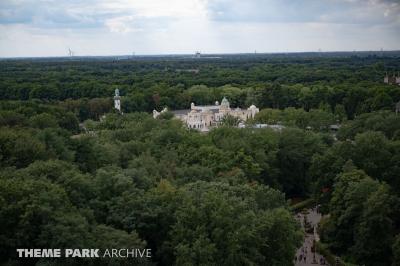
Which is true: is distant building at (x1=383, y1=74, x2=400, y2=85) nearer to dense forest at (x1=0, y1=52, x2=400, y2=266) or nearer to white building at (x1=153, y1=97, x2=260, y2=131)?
white building at (x1=153, y1=97, x2=260, y2=131)

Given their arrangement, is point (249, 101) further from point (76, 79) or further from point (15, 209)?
point (15, 209)

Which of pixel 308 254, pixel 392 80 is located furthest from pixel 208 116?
pixel 392 80

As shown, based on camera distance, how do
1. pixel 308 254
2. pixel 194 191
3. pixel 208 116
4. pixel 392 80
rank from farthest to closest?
pixel 392 80
pixel 208 116
pixel 308 254
pixel 194 191

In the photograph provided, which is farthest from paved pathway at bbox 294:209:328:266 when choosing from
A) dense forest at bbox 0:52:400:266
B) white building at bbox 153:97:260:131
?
white building at bbox 153:97:260:131

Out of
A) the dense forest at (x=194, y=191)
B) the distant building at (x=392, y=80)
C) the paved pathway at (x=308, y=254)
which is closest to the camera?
the dense forest at (x=194, y=191)

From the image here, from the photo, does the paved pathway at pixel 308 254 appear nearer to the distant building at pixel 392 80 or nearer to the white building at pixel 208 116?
the white building at pixel 208 116

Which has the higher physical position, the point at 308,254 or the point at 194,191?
the point at 194,191

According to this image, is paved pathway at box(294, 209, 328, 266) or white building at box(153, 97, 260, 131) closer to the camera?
paved pathway at box(294, 209, 328, 266)

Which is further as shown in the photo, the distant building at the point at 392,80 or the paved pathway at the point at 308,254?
the distant building at the point at 392,80

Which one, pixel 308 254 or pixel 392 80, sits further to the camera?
pixel 392 80

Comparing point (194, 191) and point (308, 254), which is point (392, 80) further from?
point (194, 191)

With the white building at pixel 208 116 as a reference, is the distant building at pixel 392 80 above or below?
above

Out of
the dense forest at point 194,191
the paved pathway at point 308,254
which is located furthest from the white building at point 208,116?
the paved pathway at point 308,254
